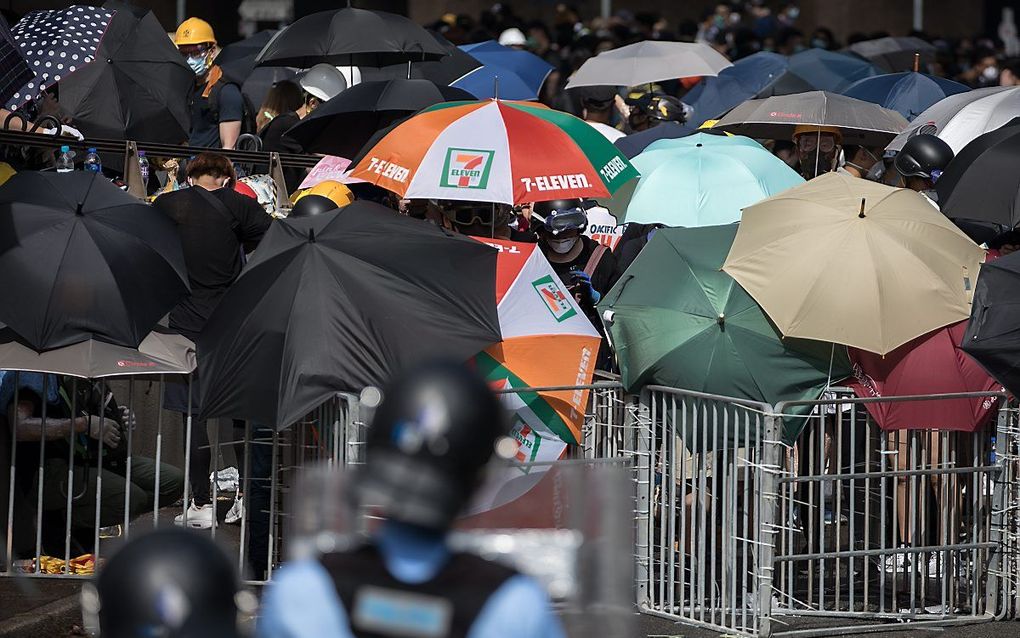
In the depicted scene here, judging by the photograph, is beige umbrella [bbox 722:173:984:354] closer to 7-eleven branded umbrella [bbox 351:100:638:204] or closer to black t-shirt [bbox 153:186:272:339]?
7-eleven branded umbrella [bbox 351:100:638:204]

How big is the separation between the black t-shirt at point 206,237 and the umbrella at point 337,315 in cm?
119

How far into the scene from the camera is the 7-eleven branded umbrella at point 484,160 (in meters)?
8.75

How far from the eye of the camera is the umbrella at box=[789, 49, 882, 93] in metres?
15.9

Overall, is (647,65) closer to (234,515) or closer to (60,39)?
(60,39)

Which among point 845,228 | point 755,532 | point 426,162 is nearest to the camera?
point 755,532

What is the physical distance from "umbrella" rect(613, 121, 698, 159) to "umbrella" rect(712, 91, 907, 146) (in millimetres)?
274

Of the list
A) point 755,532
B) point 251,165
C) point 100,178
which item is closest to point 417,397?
point 755,532

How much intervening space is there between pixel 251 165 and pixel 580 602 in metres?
8.59

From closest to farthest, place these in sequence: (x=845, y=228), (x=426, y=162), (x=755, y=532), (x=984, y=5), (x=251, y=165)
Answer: (x=755, y=532)
(x=845, y=228)
(x=426, y=162)
(x=251, y=165)
(x=984, y=5)

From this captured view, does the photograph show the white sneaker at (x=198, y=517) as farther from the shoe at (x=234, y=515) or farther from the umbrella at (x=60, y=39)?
the umbrella at (x=60, y=39)

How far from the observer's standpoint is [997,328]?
26.0ft

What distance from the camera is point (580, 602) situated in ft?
11.2

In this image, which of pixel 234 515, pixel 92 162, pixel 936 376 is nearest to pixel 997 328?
pixel 936 376

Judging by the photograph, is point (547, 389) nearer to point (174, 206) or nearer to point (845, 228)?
point (845, 228)
